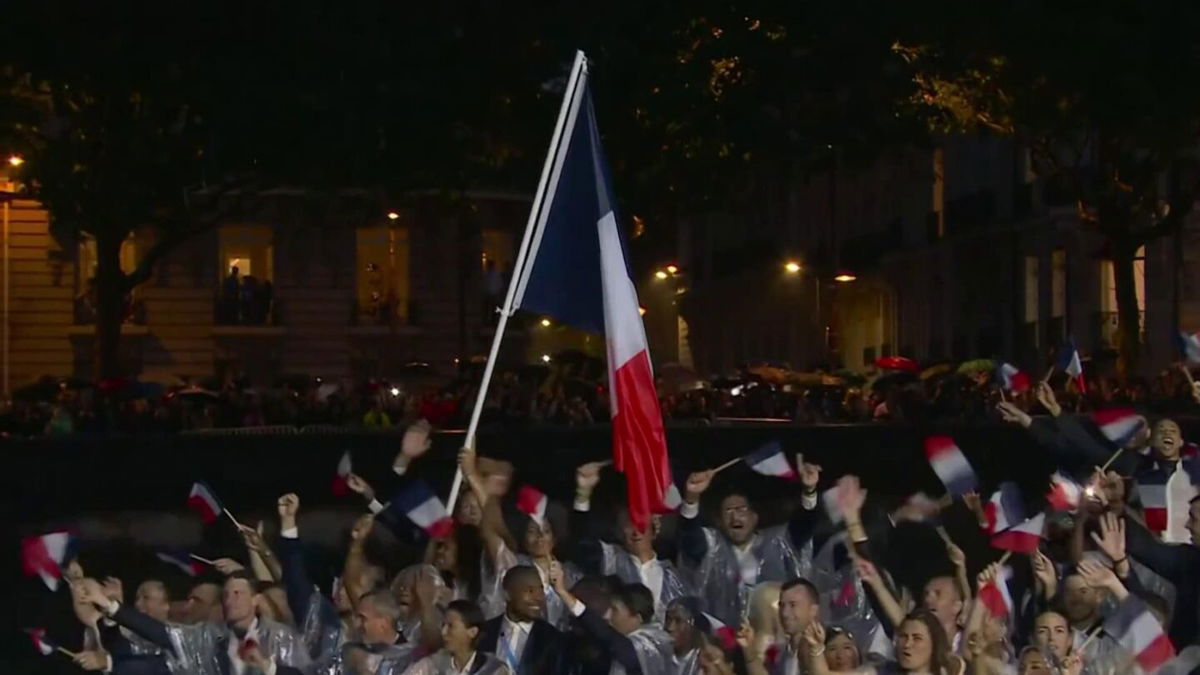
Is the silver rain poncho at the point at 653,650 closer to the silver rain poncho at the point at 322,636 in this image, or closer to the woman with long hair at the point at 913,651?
the woman with long hair at the point at 913,651

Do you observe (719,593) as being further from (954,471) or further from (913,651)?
(913,651)

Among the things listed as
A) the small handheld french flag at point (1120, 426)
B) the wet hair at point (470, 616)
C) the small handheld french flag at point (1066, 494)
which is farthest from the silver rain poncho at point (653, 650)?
the small handheld french flag at point (1120, 426)

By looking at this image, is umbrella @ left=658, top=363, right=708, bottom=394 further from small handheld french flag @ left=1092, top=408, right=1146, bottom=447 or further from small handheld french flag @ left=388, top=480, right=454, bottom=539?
small handheld french flag @ left=388, top=480, right=454, bottom=539

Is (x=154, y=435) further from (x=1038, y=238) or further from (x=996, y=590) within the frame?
(x=1038, y=238)

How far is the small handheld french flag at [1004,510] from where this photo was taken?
10.8 m

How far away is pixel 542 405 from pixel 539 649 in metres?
9.28

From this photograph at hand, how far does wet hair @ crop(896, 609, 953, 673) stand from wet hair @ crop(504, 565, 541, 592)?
1.53 m

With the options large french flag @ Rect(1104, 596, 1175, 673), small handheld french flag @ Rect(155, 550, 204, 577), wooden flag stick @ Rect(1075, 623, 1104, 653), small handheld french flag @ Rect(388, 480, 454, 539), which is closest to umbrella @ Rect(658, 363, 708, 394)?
small handheld french flag @ Rect(155, 550, 204, 577)

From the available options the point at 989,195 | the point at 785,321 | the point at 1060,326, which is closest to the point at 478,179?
the point at 1060,326

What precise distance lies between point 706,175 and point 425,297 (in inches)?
1086

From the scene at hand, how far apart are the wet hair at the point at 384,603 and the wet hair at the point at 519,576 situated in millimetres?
461

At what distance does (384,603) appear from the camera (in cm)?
966

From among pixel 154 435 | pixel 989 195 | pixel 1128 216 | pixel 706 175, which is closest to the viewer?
pixel 154 435

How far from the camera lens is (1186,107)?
17.2m
